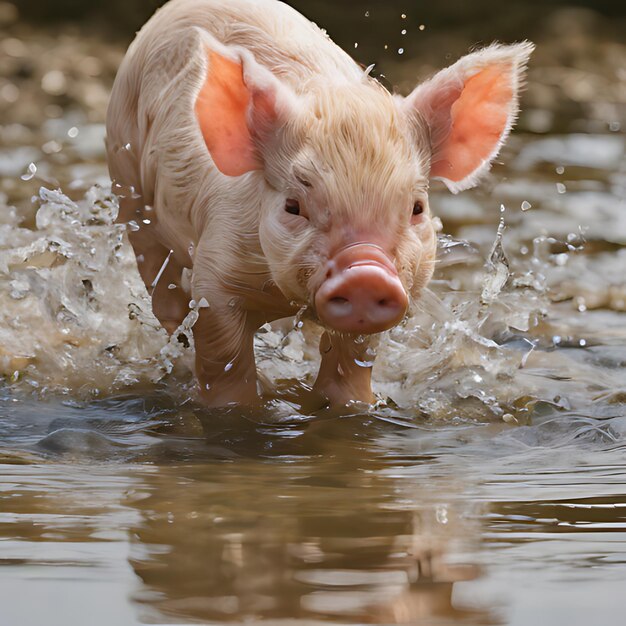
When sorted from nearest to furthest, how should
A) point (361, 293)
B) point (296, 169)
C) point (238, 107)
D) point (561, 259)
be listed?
point (361, 293)
point (296, 169)
point (238, 107)
point (561, 259)

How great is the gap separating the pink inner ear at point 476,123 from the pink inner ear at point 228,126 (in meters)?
0.57

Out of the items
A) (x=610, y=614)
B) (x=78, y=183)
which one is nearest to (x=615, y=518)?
(x=610, y=614)

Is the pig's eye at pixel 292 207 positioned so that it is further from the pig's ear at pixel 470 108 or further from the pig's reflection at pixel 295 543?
the pig's reflection at pixel 295 543

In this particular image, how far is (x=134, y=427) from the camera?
11.5 feet

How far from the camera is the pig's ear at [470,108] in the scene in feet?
11.6

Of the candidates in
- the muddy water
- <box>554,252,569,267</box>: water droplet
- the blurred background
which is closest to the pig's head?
the muddy water

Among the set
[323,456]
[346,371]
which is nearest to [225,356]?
[346,371]

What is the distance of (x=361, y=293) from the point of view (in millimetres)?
3000

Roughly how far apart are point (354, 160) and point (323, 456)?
76 cm

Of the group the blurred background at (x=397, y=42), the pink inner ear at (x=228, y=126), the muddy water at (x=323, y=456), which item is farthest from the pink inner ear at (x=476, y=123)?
the blurred background at (x=397, y=42)

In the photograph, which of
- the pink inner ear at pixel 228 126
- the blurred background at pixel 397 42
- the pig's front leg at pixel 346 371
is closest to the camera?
the pink inner ear at pixel 228 126

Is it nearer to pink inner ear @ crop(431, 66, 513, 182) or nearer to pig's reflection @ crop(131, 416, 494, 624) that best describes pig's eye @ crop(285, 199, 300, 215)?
pink inner ear @ crop(431, 66, 513, 182)

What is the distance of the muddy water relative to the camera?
194cm

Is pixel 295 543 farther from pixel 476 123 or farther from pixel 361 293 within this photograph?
pixel 476 123
